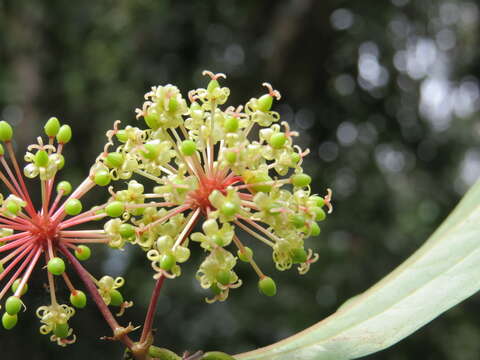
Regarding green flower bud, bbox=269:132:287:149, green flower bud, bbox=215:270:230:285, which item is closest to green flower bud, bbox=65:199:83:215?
green flower bud, bbox=215:270:230:285

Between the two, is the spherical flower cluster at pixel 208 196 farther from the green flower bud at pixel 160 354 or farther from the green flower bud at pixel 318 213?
the green flower bud at pixel 160 354

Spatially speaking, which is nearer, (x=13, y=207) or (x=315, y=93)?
(x=13, y=207)

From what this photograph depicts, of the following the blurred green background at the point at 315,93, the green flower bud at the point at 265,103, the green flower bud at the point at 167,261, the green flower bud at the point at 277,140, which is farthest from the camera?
the blurred green background at the point at 315,93

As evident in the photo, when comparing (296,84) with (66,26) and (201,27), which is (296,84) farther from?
(66,26)

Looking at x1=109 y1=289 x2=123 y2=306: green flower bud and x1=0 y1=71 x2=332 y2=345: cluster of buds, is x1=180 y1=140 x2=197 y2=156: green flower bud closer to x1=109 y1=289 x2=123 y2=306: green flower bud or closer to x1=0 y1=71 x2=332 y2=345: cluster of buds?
x1=0 y1=71 x2=332 y2=345: cluster of buds

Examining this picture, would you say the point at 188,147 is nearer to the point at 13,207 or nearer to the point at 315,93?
the point at 13,207

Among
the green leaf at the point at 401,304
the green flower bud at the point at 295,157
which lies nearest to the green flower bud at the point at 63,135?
the green flower bud at the point at 295,157

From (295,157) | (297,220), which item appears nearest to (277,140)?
(295,157)
